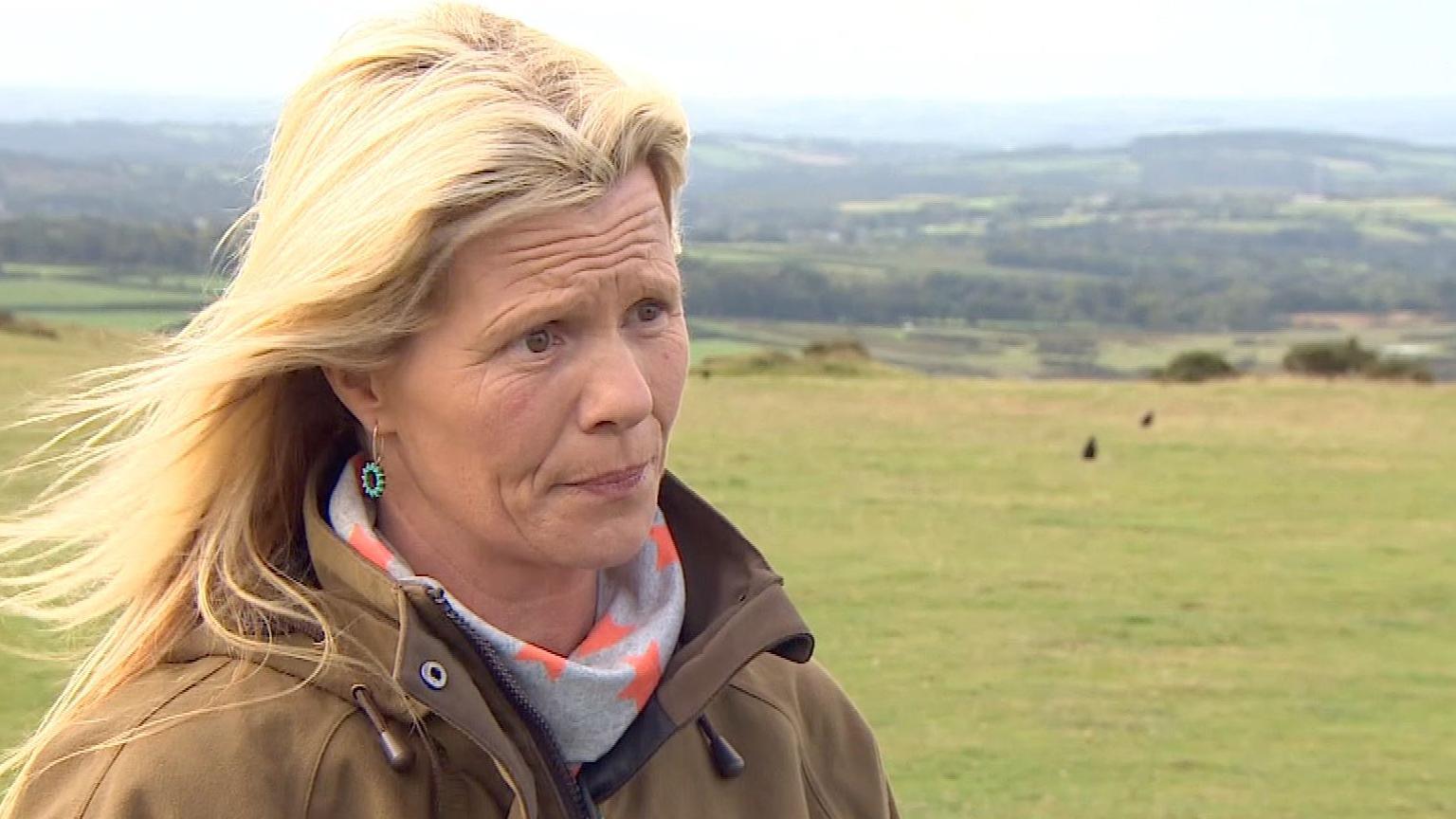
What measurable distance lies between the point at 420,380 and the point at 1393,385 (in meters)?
26.1

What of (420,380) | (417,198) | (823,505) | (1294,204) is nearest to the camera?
(417,198)

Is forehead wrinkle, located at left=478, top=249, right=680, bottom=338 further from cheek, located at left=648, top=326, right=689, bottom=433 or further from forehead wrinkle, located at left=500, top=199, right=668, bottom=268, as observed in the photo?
cheek, located at left=648, top=326, right=689, bottom=433

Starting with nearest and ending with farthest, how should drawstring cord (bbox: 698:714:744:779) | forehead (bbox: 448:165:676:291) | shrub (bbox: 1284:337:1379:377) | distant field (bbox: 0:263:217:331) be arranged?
forehead (bbox: 448:165:676:291), drawstring cord (bbox: 698:714:744:779), shrub (bbox: 1284:337:1379:377), distant field (bbox: 0:263:217:331)

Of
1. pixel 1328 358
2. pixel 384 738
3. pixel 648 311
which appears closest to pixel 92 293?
pixel 1328 358

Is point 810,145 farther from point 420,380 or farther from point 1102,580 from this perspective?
point 420,380

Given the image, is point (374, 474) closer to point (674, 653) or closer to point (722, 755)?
point (674, 653)

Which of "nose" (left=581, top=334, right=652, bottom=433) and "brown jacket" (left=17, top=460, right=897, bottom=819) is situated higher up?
"nose" (left=581, top=334, right=652, bottom=433)

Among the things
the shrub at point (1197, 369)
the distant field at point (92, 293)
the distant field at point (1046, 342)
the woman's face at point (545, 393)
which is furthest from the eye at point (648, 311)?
the distant field at point (1046, 342)

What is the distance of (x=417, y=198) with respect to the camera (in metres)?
1.73

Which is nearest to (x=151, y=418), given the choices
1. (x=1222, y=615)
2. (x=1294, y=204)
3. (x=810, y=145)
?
(x=1222, y=615)

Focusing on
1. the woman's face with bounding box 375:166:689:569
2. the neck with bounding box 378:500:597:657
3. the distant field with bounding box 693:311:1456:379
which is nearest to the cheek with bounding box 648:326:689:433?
the woman's face with bounding box 375:166:689:569

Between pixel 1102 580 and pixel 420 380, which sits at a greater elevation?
pixel 420 380

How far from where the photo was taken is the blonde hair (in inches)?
69.6

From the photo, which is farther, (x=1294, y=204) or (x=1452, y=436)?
(x=1294, y=204)
